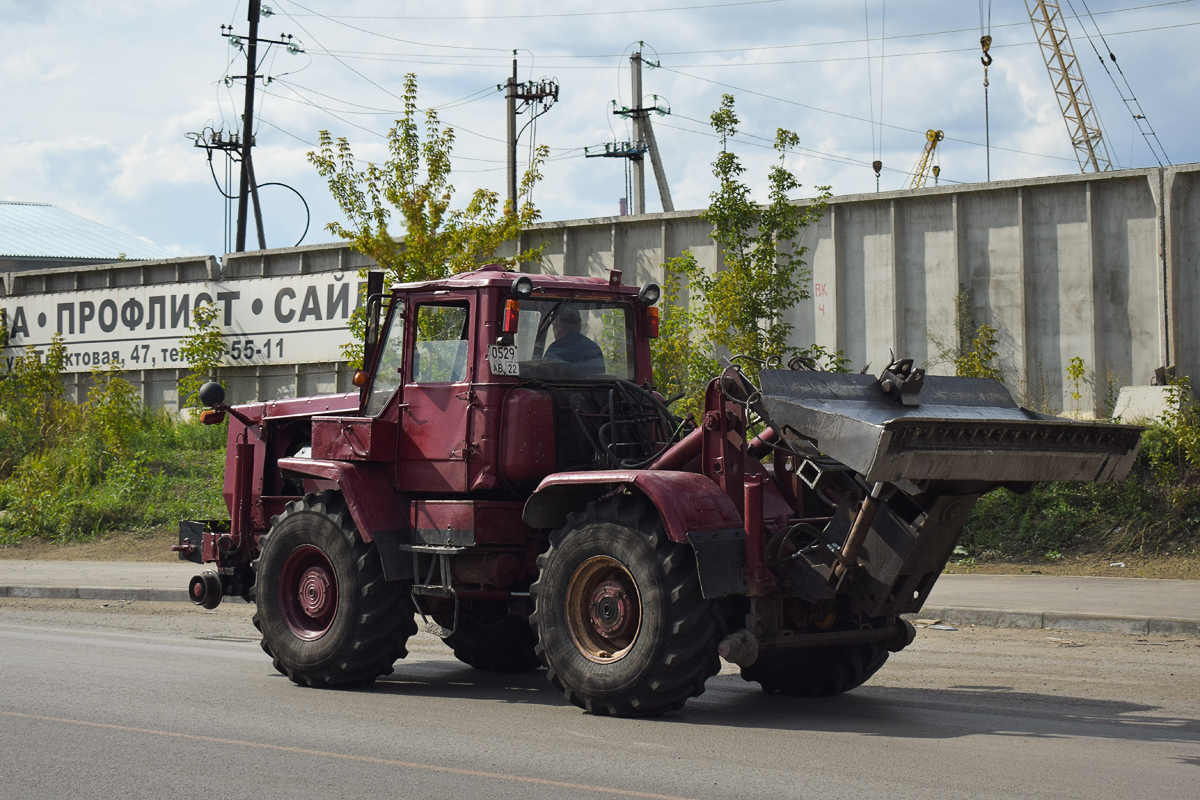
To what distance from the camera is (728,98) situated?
1747 centimetres

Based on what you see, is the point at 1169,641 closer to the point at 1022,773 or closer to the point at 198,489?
the point at 1022,773

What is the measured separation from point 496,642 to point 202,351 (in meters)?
19.3

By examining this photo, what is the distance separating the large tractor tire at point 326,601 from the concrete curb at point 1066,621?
5.87m

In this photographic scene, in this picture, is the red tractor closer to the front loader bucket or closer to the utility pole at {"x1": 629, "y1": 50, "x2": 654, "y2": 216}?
the front loader bucket

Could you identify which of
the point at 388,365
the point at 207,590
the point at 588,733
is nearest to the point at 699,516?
the point at 588,733

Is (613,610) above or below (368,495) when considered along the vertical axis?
below

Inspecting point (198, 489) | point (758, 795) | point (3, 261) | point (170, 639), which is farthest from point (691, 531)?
point (3, 261)

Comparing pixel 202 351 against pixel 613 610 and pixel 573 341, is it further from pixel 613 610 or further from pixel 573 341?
pixel 613 610

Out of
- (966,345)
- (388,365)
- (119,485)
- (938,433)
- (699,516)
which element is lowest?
(699,516)

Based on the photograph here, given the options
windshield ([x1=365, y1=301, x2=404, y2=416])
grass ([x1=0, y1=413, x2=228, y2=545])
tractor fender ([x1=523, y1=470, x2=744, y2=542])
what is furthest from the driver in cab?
grass ([x1=0, y1=413, x2=228, y2=545])

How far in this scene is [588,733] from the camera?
738 centimetres

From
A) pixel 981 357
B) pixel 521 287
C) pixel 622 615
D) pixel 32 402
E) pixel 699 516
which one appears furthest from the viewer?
pixel 32 402

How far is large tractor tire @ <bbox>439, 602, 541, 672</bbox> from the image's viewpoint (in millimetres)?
10148

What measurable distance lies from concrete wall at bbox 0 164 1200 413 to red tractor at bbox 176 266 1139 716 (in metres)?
11.5
